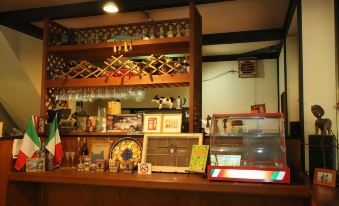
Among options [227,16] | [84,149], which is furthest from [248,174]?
[227,16]

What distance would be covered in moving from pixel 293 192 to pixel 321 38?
4.30 ft

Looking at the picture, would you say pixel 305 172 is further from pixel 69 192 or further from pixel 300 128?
pixel 69 192

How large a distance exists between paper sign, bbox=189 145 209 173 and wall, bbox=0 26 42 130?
278 cm

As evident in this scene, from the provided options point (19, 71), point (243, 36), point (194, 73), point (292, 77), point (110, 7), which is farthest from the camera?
point (243, 36)

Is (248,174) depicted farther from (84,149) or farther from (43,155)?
(43,155)

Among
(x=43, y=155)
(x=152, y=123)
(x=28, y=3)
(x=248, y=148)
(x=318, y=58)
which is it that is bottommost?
(x=43, y=155)

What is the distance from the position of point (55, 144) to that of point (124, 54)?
43.3 inches

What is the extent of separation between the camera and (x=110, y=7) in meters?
3.09

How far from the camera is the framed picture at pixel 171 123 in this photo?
264cm

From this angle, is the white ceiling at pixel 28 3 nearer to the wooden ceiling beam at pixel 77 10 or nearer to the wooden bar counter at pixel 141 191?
the wooden ceiling beam at pixel 77 10

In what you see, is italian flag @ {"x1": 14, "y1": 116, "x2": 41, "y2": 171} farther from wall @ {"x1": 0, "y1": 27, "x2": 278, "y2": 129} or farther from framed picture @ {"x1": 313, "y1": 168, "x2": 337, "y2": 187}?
framed picture @ {"x1": 313, "y1": 168, "x2": 337, "y2": 187}

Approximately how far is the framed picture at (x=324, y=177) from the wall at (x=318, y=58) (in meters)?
0.40

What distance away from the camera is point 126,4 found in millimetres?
3100

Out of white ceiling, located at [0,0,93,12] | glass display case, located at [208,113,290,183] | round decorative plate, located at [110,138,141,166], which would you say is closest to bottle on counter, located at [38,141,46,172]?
round decorative plate, located at [110,138,141,166]
